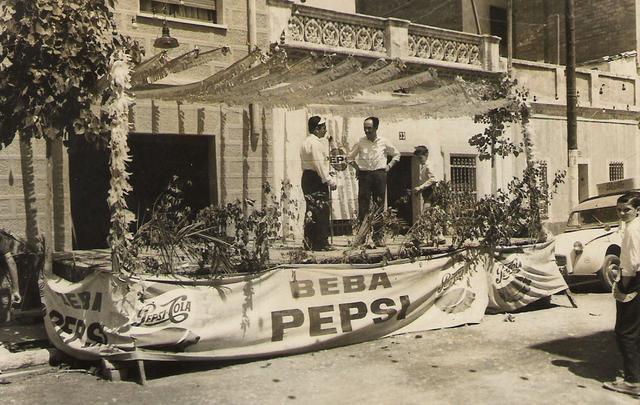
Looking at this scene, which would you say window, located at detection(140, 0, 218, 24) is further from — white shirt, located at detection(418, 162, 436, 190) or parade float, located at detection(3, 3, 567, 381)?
white shirt, located at detection(418, 162, 436, 190)

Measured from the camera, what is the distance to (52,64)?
6.80 meters

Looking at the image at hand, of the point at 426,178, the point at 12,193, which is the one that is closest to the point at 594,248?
the point at 426,178

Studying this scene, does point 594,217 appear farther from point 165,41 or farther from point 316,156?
point 165,41

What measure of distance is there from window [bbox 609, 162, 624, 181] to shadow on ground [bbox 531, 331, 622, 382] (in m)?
14.9

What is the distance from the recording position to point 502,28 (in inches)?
1024

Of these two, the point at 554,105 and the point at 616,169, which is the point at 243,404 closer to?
the point at 554,105

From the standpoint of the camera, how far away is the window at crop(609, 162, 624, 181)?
2117 cm

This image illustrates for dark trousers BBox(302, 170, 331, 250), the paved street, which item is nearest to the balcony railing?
dark trousers BBox(302, 170, 331, 250)

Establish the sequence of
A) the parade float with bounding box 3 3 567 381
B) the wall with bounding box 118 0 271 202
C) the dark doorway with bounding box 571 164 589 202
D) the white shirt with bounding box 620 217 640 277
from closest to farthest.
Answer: the white shirt with bounding box 620 217 640 277
the parade float with bounding box 3 3 567 381
the wall with bounding box 118 0 271 202
the dark doorway with bounding box 571 164 589 202

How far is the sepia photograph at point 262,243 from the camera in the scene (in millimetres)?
6070

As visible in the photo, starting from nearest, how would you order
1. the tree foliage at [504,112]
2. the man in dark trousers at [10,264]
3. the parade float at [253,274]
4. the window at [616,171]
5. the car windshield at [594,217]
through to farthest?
the parade float at [253,274]
the man in dark trousers at [10,264]
the tree foliage at [504,112]
the car windshield at [594,217]
the window at [616,171]

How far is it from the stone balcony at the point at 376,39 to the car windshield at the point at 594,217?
5.46 meters

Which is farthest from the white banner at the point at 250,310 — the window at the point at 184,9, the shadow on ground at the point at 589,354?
the window at the point at 184,9

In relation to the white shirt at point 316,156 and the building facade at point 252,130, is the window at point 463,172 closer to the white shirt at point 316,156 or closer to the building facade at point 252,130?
the building facade at point 252,130
